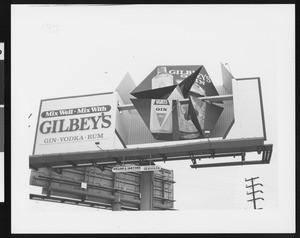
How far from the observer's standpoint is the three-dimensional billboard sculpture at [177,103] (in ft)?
14.9

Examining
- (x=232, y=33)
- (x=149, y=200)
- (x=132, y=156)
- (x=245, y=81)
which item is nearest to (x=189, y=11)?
(x=232, y=33)

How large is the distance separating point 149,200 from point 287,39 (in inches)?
73.2

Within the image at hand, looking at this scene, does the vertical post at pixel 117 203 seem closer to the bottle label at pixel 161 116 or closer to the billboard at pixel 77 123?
the billboard at pixel 77 123

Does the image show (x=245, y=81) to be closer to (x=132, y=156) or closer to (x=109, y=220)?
(x=132, y=156)

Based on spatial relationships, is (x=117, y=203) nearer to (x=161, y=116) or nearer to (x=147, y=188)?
(x=147, y=188)

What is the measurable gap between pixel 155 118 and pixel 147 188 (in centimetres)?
63

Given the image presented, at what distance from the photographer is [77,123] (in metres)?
4.67

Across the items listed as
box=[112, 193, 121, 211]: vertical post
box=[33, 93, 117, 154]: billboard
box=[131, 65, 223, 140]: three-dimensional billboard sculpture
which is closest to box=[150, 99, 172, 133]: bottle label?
box=[131, 65, 223, 140]: three-dimensional billboard sculpture

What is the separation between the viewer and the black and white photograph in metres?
4.41

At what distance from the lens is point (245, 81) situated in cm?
449

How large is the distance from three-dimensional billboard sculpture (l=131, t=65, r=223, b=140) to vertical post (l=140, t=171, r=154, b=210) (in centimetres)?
35

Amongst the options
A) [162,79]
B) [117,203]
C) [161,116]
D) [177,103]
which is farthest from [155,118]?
[117,203]

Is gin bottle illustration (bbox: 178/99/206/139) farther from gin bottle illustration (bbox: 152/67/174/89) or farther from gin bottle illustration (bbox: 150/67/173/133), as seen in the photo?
gin bottle illustration (bbox: 152/67/174/89)

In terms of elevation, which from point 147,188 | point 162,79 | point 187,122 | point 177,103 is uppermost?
point 162,79
